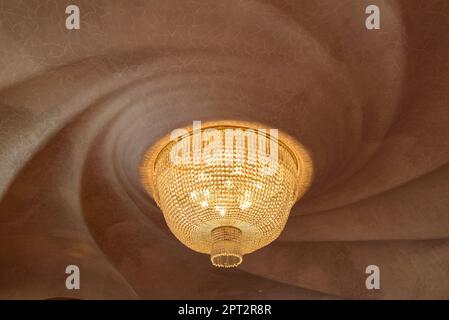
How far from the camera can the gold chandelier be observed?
2238 millimetres

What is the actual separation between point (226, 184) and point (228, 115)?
28cm

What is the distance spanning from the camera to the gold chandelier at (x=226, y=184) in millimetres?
2238

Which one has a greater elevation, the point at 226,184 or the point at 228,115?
the point at 228,115

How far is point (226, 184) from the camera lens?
7.32ft

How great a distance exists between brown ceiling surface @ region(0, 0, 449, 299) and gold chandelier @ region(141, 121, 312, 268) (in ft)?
0.28

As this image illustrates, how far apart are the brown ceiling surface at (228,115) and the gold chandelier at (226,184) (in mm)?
86

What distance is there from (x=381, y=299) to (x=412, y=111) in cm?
154

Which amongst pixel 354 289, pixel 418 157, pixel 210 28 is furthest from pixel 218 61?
pixel 354 289

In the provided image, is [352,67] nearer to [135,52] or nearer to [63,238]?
[135,52]

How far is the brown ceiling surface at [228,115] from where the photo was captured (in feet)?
6.59

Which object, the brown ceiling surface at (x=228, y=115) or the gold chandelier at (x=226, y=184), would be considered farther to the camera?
the gold chandelier at (x=226, y=184)

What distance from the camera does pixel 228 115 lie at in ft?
7.45

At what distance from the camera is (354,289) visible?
139 inches

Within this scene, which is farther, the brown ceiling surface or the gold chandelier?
the gold chandelier
